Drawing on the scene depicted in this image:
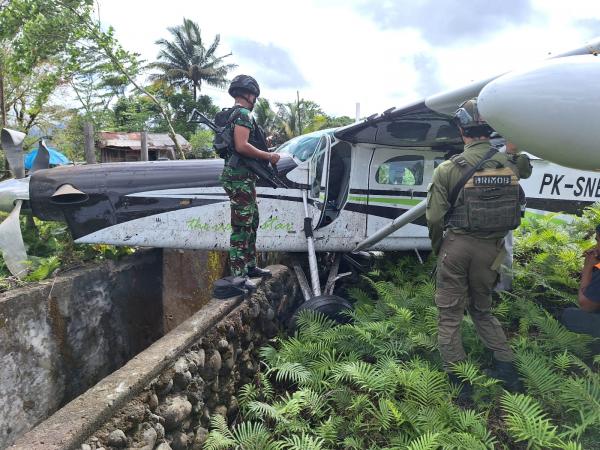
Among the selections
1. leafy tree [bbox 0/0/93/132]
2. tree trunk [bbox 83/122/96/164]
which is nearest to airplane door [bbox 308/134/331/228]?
tree trunk [bbox 83/122/96/164]

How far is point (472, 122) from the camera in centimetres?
280

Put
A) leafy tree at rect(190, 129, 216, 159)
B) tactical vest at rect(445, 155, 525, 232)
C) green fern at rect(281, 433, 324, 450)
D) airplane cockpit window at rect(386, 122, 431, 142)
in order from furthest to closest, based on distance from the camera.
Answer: leafy tree at rect(190, 129, 216, 159), airplane cockpit window at rect(386, 122, 431, 142), tactical vest at rect(445, 155, 525, 232), green fern at rect(281, 433, 324, 450)

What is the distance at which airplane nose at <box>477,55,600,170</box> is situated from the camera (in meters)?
2.02

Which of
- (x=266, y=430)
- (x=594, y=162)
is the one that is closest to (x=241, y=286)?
(x=266, y=430)

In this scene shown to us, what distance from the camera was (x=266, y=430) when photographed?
2.73 m

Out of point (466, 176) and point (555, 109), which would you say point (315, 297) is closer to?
point (466, 176)

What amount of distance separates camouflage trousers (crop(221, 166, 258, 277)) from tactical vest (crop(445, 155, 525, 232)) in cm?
171

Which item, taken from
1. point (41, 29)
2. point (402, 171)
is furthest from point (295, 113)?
point (402, 171)

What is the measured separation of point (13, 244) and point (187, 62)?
35.3 meters

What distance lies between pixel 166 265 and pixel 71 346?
1619 millimetres

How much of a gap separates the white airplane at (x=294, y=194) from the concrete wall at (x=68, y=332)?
0.53 m

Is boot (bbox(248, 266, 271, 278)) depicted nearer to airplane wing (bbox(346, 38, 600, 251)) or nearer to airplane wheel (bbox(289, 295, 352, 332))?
airplane wheel (bbox(289, 295, 352, 332))

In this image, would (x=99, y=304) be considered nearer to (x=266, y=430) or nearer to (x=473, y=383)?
(x=266, y=430)

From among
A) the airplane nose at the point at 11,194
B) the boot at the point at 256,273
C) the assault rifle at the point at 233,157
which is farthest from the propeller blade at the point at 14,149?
the boot at the point at 256,273
